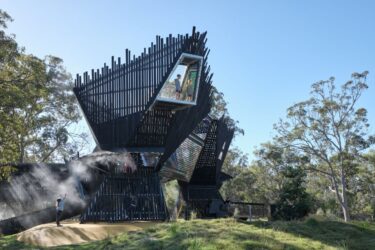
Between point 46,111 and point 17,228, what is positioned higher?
point 46,111

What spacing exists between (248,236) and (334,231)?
2.61 m

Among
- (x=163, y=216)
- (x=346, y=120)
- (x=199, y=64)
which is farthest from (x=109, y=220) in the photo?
(x=346, y=120)

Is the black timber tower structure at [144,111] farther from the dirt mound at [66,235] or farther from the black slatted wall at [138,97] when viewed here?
the dirt mound at [66,235]

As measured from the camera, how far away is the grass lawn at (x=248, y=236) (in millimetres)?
8281

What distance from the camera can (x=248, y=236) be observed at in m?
8.79

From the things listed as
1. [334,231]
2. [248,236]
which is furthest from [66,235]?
[334,231]

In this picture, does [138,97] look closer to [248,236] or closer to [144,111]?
[144,111]

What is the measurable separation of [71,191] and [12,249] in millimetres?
8939

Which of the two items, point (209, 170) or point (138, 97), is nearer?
point (138, 97)

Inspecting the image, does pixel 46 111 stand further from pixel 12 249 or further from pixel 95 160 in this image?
pixel 12 249

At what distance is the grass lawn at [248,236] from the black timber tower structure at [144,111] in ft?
21.1

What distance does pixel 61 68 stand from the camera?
1241 inches

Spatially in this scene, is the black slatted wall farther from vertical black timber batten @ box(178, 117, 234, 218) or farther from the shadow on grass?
the shadow on grass

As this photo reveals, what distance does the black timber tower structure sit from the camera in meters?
17.1
